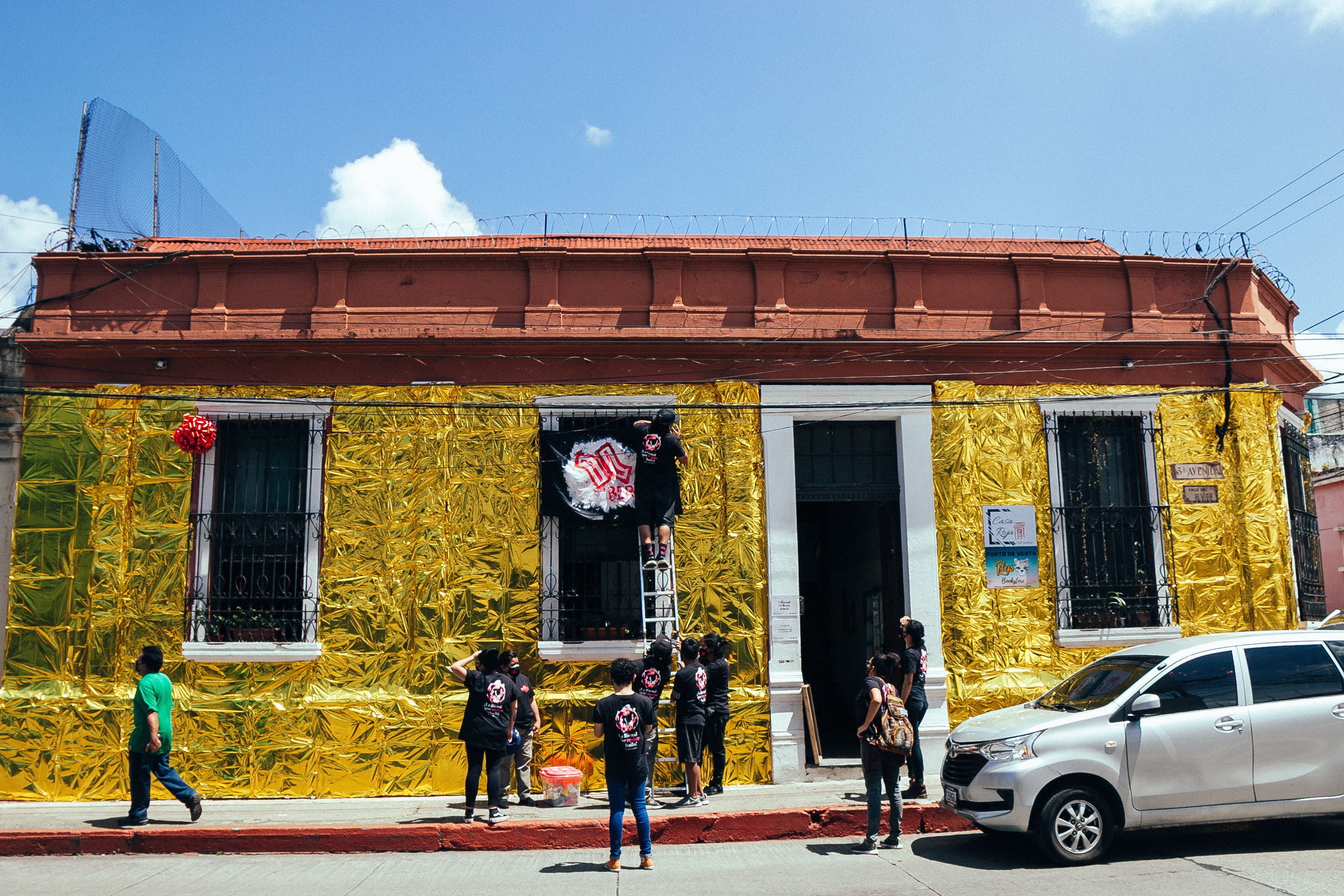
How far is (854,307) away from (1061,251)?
13.3ft

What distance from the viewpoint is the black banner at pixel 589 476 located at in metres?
10.8

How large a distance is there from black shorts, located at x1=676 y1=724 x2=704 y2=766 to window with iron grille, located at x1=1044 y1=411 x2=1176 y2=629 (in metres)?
4.47

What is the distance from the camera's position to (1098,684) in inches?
316

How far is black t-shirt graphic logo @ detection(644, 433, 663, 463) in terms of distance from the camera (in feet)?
35.1

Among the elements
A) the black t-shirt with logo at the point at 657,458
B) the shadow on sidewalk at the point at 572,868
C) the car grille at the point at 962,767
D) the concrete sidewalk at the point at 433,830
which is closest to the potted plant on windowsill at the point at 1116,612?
the concrete sidewalk at the point at 433,830

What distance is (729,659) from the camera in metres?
10.6

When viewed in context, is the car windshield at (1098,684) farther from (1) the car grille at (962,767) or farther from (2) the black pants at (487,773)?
(2) the black pants at (487,773)

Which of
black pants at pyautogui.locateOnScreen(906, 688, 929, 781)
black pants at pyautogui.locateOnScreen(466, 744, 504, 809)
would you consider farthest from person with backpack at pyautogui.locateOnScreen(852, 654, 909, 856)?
black pants at pyautogui.locateOnScreen(466, 744, 504, 809)

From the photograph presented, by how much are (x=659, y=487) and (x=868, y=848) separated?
4.35 m

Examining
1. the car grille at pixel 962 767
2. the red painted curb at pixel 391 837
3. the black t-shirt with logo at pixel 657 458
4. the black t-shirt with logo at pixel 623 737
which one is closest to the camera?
the black t-shirt with logo at pixel 623 737

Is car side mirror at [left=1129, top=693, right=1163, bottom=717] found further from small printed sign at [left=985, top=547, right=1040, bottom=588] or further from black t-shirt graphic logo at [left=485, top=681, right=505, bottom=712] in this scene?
black t-shirt graphic logo at [left=485, top=681, right=505, bottom=712]

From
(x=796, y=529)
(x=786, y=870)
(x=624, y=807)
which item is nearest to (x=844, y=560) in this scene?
(x=796, y=529)

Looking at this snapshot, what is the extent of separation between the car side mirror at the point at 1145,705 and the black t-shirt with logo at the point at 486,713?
5.23m

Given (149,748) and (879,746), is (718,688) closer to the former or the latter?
(879,746)
